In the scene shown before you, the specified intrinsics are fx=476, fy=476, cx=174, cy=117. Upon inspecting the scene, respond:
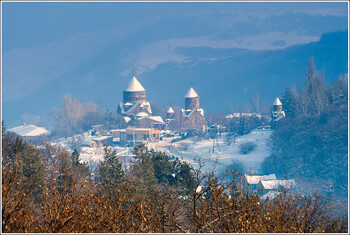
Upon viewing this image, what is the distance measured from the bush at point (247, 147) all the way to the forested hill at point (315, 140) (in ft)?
3.46

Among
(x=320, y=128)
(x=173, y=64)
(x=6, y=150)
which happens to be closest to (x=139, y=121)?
(x=173, y=64)

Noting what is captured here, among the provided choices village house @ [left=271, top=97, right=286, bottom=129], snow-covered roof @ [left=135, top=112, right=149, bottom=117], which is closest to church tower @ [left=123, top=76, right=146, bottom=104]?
snow-covered roof @ [left=135, top=112, right=149, bottom=117]

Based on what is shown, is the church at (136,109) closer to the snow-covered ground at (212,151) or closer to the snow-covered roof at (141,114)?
the snow-covered roof at (141,114)

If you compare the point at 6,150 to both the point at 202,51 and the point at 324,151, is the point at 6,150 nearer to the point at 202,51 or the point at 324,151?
the point at 324,151

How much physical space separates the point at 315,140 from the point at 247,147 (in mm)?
3448

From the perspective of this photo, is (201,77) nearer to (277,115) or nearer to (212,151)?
(277,115)

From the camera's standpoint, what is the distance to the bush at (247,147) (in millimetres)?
22766

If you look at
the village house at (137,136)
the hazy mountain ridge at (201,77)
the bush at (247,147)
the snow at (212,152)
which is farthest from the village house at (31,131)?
the bush at (247,147)

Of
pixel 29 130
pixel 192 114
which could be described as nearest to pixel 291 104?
pixel 192 114

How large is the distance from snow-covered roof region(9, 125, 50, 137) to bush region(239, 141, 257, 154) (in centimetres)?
1517

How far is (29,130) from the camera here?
32594 millimetres

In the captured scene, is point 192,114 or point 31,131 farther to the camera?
point 192,114

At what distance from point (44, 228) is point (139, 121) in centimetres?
3096

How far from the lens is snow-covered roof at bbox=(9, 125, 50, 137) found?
105 ft
